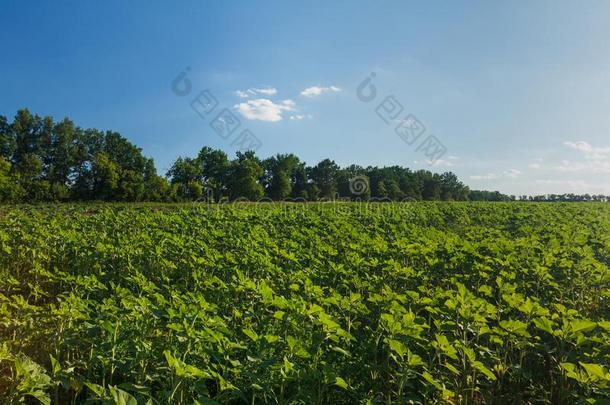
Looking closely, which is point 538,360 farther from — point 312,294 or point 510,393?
point 312,294

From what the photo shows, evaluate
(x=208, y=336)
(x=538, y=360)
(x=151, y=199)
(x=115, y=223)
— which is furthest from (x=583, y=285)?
(x=151, y=199)

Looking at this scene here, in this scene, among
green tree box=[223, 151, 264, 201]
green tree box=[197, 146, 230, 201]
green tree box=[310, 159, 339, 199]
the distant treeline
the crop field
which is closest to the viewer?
the crop field

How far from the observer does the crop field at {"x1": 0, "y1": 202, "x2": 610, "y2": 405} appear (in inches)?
105

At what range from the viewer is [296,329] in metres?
3.19

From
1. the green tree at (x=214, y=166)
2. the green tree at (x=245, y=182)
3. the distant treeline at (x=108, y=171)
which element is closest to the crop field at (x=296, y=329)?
the distant treeline at (x=108, y=171)

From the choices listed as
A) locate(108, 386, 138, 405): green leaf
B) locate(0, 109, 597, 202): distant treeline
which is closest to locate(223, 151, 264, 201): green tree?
locate(0, 109, 597, 202): distant treeline

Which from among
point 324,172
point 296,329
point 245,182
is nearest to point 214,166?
point 245,182

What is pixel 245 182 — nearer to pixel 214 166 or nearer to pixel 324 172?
pixel 214 166

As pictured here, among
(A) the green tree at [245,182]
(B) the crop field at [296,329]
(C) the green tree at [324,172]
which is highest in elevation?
(C) the green tree at [324,172]

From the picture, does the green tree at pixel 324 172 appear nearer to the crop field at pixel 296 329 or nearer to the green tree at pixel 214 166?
the green tree at pixel 214 166

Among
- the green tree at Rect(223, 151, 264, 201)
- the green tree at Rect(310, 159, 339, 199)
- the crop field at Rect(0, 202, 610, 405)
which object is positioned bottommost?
the crop field at Rect(0, 202, 610, 405)

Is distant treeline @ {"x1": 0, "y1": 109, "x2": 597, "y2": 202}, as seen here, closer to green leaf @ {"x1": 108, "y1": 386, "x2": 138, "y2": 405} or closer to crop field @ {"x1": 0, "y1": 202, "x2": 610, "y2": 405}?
crop field @ {"x1": 0, "y1": 202, "x2": 610, "y2": 405}

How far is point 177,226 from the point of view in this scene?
10680mm

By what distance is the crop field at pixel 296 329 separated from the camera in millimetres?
2662
